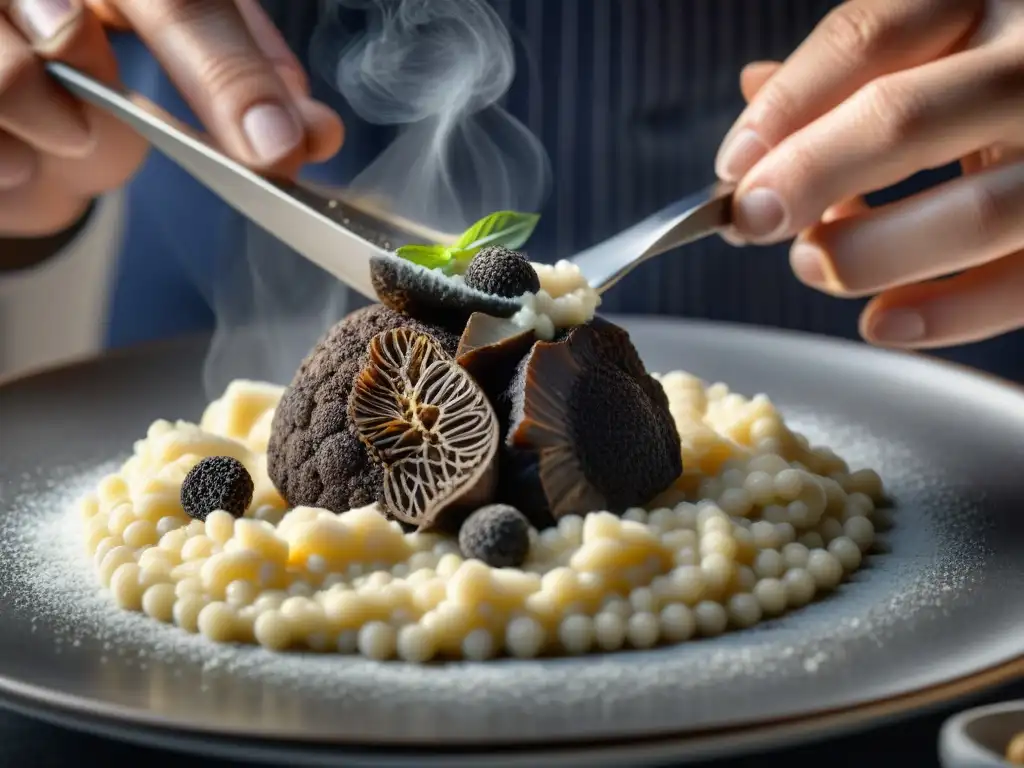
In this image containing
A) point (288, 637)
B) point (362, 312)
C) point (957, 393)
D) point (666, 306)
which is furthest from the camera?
point (666, 306)

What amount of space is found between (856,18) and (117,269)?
3.26 m

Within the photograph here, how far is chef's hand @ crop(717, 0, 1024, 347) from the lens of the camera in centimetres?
298

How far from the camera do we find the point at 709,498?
2766 mm

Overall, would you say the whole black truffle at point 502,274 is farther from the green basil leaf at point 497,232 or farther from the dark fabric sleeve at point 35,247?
the dark fabric sleeve at point 35,247

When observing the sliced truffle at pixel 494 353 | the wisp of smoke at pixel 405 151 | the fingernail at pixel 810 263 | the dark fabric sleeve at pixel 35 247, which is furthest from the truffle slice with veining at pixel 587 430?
the dark fabric sleeve at pixel 35 247

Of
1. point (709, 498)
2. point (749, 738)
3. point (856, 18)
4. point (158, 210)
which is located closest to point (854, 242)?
point (856, 18)

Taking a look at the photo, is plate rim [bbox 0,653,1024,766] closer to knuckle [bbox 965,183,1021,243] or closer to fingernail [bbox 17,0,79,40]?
knuckle [bbox 965,183,1021,243]

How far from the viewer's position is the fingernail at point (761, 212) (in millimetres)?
3006

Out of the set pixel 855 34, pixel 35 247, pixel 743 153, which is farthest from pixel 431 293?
pixel 35 247

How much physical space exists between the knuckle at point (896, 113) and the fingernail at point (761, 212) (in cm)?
27

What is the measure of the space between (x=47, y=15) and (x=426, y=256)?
1424 mm

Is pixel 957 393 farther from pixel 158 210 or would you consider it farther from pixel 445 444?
pixel 158 210

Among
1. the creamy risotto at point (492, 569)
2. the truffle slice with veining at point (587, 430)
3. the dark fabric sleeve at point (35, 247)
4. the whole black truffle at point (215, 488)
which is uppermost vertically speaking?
the truffle slice with veining at point (587, 430)

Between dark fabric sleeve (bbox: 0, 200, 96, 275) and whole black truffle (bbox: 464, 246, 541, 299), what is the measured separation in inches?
104
